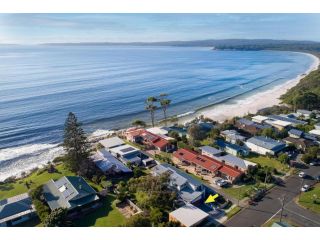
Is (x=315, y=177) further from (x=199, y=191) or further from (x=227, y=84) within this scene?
(x=227, y=84)

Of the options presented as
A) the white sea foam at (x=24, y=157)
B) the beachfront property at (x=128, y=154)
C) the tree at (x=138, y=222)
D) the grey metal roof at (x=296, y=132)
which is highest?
the tree at (x=138, y=222)

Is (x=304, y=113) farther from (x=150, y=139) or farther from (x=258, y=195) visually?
(x=258, y=195)

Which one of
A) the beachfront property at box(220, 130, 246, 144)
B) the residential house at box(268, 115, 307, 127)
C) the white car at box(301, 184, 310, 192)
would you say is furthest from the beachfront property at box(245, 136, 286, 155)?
the residential house at box(268, 115, 307, 127)

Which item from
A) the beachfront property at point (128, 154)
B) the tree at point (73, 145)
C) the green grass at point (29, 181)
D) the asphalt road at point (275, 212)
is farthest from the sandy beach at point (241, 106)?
the asphalt road at point (275, 212)

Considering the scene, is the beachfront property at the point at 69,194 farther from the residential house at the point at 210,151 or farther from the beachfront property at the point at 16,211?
the residential house at the point at 210,151

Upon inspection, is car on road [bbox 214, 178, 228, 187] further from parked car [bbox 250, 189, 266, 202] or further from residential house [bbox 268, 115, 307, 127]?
residential house [bbox 268, 115, 307, 127]

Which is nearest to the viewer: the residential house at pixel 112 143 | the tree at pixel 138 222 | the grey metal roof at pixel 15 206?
the tree at pixel 138 222

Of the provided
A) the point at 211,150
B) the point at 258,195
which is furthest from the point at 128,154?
the point at 258,195

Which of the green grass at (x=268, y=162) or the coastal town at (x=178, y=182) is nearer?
the coastal town at (x=178, y=182)
